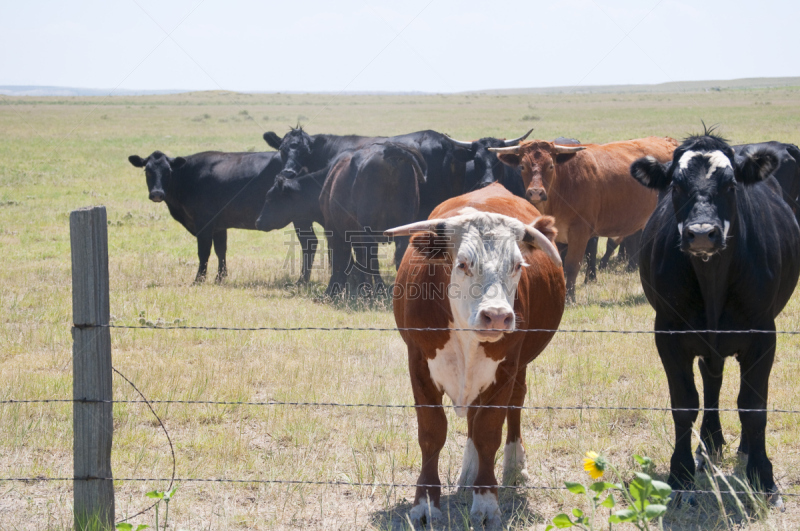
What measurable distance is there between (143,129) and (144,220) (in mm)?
33715

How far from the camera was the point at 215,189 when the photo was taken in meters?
12.1

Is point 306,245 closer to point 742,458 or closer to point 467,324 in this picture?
point 742,458

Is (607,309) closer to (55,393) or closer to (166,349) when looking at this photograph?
(166,349)

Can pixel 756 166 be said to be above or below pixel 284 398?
above

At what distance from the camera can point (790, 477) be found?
177 inches

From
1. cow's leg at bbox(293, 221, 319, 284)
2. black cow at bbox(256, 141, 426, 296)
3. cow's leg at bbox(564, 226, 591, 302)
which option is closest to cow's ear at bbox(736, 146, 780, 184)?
cow's leg at bbox(564, 226, 591, 302)

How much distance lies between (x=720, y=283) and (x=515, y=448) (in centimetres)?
152

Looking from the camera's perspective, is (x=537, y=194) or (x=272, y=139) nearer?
(x=537, y=194)

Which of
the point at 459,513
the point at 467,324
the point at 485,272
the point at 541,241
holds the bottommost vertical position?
the point at 459,513

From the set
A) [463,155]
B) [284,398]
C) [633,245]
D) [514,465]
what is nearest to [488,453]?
[514,465]

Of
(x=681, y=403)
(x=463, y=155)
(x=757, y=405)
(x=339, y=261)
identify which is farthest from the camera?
(x=463, y=155)

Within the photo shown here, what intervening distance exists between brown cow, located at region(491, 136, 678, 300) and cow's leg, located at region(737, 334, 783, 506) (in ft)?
16.1

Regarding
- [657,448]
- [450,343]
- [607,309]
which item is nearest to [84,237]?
[450,343]

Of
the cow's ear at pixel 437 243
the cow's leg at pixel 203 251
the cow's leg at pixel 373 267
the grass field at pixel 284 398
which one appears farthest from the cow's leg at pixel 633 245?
the cow's ear at pixel 437 243
